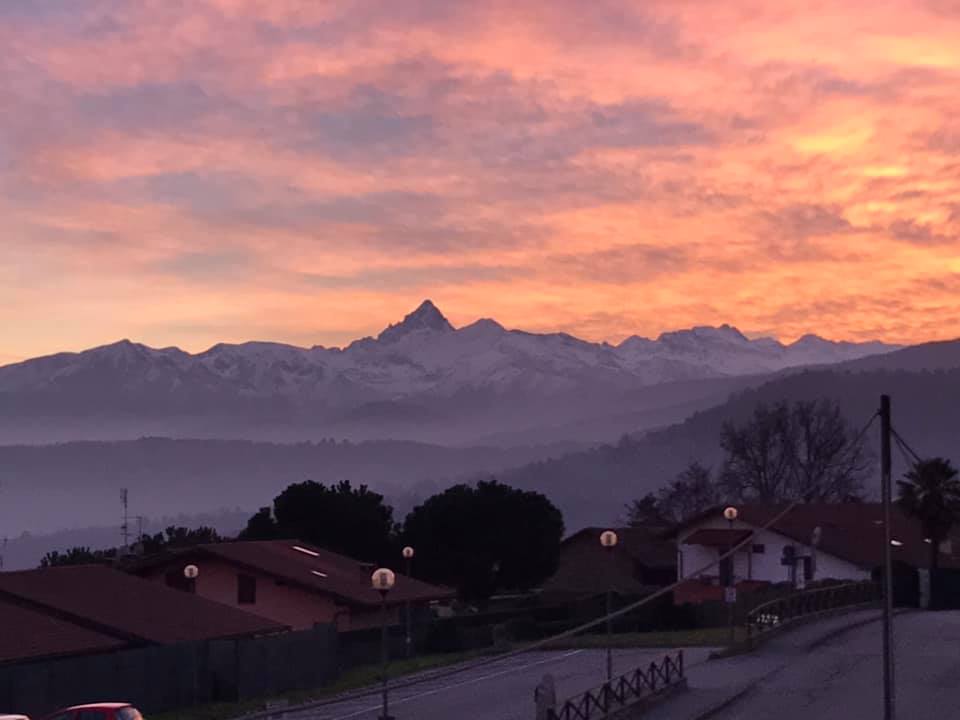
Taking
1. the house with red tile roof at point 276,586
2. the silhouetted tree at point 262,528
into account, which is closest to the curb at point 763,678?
the house with red tile roof at point 276,586

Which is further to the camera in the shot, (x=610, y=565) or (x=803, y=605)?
(x=610, y=565)

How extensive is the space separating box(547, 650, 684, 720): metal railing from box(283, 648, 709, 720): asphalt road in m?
3.17

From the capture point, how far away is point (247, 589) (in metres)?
77.7

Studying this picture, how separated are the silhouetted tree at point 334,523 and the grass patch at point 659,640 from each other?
35.7 m

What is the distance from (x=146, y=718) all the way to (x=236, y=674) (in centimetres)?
557

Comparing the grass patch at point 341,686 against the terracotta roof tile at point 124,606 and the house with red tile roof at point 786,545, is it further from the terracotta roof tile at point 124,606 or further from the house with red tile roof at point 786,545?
the house with red tile roof at point 786,545

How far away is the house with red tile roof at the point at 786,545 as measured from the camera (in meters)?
97.6

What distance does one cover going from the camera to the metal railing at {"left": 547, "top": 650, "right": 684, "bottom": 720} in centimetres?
3812

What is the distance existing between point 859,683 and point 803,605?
19.9 m

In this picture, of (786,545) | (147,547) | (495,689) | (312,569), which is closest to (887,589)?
(495,689)

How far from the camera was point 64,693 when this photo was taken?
46.6m

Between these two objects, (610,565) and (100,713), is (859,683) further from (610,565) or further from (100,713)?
(610,565)

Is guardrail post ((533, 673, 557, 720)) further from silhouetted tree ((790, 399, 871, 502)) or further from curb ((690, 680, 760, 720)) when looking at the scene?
silhouetted tree ((790, 399, 871, 502))

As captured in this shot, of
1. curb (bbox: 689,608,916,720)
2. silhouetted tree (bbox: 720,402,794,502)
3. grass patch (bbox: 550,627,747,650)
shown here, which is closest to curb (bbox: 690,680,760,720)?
curb (bbox: 689,608,916,720)
